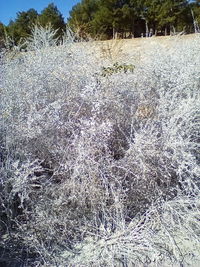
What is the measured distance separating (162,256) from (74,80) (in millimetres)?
1919

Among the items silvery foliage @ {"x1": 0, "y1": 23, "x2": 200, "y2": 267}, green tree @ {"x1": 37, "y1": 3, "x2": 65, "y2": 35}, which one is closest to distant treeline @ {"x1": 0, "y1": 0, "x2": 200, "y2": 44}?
green tree @ {"x1": 37, "y1": 3, "x2": 65, "y2": 35}

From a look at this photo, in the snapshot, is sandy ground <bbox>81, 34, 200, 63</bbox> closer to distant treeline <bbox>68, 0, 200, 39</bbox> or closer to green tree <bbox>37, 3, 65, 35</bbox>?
distant treeline <bbox>68, 0, 200, 39</bbox>

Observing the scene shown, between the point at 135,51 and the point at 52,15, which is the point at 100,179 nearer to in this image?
the point at 135,51

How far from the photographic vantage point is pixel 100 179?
2307mm

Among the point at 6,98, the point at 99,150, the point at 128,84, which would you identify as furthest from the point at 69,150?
the point at 128,84

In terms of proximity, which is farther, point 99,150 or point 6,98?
point 6,98

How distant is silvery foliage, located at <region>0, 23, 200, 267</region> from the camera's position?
210cm

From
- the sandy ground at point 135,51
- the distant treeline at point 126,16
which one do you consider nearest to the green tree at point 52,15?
the distant treeline at point 126,16

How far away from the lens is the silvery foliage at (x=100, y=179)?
2.10m

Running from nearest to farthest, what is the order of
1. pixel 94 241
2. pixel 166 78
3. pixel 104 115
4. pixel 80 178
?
1. pixel 94 241
2. pixel 80 178
3. pixel 104 115
4. pixel 166 78

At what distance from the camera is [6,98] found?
2881 mm

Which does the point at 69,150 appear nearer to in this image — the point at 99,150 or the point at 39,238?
the point at 99,150

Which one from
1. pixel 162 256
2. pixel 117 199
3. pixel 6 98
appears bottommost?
pixel 162 256

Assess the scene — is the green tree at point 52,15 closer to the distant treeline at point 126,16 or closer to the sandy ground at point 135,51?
the distant treeline at point 126,16
